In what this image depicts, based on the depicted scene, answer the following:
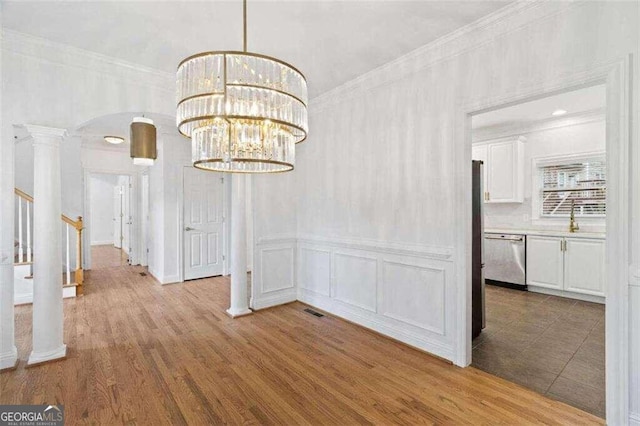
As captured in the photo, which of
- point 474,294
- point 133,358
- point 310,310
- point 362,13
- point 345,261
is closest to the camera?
point 362,13

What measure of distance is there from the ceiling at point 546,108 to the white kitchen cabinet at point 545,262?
6.45 ft

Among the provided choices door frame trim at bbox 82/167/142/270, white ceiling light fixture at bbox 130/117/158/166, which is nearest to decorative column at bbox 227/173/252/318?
white ceiling light fixture at bbox 130/117/158/166

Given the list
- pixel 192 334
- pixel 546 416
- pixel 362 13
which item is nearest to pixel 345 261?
pixel 192 334

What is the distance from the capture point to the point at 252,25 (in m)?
2.50

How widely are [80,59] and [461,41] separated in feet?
11.6

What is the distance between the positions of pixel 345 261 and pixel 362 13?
104 inches

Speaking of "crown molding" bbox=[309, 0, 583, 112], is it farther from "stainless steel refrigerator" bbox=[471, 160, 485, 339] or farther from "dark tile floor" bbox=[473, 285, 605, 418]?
"dark tile floor" bbox=[473, 285, 605, 418]

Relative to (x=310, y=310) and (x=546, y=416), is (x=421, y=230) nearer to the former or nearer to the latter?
(x=546, y=416)

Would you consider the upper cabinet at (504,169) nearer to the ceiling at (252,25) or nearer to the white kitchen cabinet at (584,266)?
the white kitchen cabinet at (584,266)

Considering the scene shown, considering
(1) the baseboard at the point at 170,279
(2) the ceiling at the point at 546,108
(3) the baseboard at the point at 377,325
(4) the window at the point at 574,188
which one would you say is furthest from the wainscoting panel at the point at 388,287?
(4) the window at the point at 574,188

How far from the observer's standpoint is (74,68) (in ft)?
9.47

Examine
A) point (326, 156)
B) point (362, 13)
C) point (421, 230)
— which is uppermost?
point (362, 13)

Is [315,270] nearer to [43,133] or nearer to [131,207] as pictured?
[43,133]

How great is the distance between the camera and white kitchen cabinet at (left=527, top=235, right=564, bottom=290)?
15.2 ft
